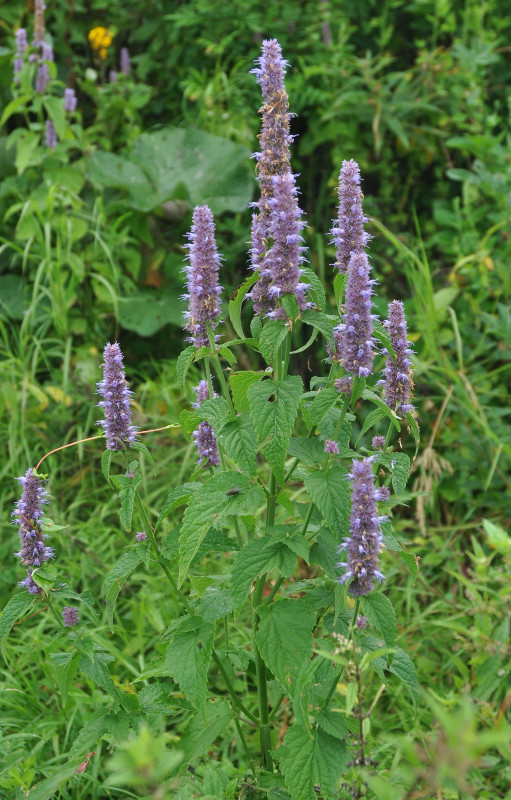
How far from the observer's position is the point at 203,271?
1822 mm

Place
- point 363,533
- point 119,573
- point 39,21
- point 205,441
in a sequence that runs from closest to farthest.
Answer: point 363,533 < point 119,573 < point 205,441 < point 39,21

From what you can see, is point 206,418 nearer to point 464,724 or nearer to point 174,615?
point 464,724

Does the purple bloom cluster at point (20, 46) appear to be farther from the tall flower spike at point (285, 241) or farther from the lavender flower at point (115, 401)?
the tall flower spike at point (285, 241)

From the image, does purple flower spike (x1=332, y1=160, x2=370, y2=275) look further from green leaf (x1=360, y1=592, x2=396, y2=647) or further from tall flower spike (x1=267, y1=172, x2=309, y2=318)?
green leaf (x1=360, y1=592, x2=396, y2=647)

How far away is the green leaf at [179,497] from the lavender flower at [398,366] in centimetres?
52

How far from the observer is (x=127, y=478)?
1882 millimetres

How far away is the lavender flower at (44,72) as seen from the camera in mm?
4230

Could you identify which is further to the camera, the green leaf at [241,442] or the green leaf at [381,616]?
the green leaf at [241,442]

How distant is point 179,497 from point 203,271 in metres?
0.55

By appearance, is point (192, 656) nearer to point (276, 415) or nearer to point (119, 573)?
point (119, 573)

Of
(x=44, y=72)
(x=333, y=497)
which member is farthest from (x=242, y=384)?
(x=44, y=72)

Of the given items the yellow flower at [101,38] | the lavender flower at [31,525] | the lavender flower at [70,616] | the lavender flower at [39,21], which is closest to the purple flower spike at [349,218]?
the lavender flower at [31,525]

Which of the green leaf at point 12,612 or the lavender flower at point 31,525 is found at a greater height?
the lavender flower at point 31,525

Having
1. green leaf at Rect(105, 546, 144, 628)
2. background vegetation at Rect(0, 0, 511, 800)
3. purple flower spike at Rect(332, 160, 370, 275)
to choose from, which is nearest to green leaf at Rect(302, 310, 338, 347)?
purple flower spike at Rect(332, 160, 370, 275)
